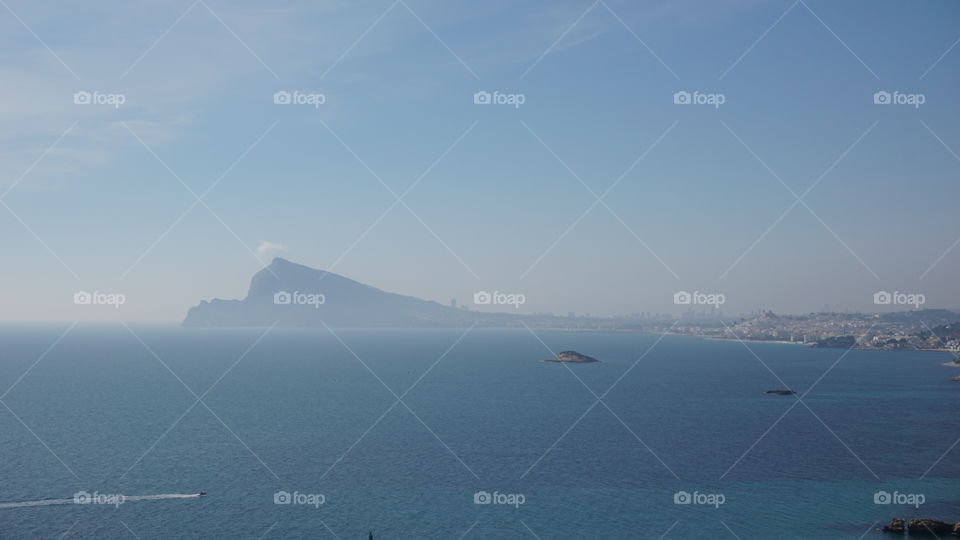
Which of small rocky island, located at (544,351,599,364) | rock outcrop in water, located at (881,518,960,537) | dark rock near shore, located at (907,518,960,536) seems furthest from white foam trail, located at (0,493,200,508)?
small rocky island, located at (544,351,599,364)

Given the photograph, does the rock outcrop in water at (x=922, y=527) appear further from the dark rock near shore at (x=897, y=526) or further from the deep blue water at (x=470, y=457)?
the deep blue water at (x=470, y=457)

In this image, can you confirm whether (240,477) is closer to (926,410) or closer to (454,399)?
(454,399)

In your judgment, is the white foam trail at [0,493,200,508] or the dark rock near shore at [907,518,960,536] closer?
the dark rock near shore at [907,518,960,536]

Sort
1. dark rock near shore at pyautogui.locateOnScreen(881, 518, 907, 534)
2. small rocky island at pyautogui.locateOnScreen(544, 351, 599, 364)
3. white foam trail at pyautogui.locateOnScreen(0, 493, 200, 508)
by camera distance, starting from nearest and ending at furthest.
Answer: dark rock near shore at pyautogui.locateOnScreen(881, 518, 907, 534)
white foam trail at pyautogui.locateOnScreen(0, 493, 200, 508)
small rocky island at pyautogui.locateOnScreen(544, 351, 599, 364)

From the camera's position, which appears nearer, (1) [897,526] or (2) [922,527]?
(2) [922,527]

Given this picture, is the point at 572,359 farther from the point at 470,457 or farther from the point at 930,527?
the point at 930,527

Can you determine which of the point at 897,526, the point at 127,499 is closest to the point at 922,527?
the point at 897,526

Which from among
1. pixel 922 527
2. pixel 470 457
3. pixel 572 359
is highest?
pixel 572 359

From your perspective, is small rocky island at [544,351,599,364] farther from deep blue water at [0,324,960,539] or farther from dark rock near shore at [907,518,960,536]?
dark rock near shore at [907,518,960,536]
